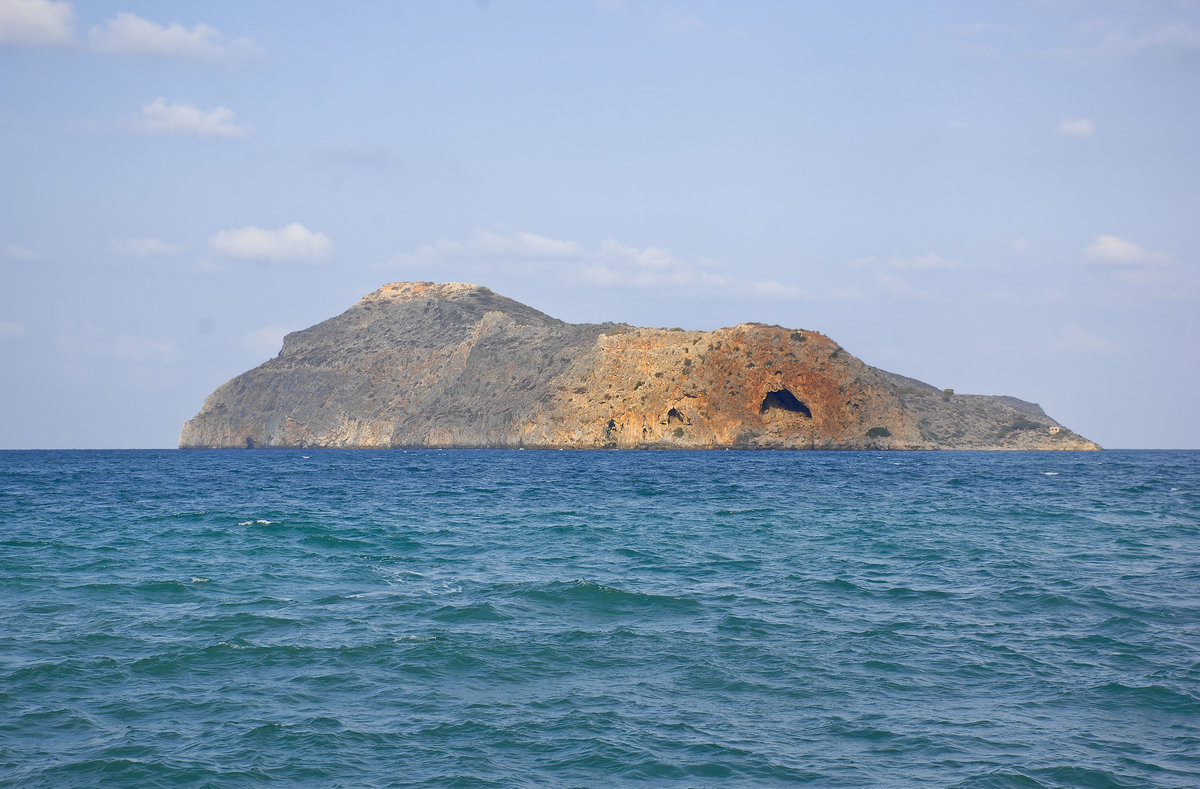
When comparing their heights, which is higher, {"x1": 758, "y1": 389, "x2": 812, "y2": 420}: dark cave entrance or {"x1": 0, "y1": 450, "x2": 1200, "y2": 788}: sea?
{"x1": 758, "y1": 389, "x2": 812, "y2": 420}: dark cave entrance

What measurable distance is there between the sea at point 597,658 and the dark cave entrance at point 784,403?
473ft

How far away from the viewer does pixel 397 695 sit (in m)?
15.6

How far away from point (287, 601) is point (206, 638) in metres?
3.73

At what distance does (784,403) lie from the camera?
18312 centimetres

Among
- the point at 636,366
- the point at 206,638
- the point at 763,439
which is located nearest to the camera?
the point at 206,638

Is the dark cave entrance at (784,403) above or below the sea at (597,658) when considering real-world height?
above

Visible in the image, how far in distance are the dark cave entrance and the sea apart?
14425 centimetres

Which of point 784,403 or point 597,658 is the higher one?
point 784,403

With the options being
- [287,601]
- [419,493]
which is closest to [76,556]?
[287,601]

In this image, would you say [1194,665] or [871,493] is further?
[871,493]

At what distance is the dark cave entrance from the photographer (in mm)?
181625

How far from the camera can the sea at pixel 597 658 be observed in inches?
500

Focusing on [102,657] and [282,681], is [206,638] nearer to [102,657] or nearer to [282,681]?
[102,657]

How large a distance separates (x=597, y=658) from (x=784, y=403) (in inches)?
6669
